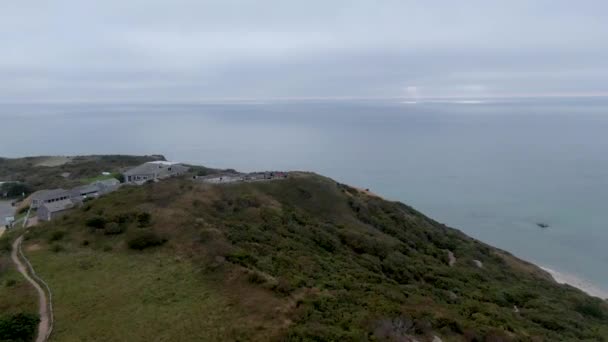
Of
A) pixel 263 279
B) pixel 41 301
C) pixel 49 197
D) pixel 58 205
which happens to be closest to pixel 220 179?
pixel 58 205

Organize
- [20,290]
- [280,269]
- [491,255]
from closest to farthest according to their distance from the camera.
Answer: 1. [20,290]
2. [280,269]
3. [491,255]

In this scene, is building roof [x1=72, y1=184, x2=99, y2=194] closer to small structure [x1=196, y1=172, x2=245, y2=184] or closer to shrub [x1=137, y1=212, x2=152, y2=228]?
small structure [x1=196, y1=172, x2=245, y2=184]

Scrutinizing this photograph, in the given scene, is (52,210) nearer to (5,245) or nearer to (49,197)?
(49,197)

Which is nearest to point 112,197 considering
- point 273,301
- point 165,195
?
point 165,195

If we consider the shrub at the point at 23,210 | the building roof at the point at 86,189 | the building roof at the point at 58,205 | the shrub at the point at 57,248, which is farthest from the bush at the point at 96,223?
the shrub at the point at 23,210

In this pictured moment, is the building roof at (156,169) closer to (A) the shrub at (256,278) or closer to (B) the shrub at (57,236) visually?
(B) the shrub at (57,236)

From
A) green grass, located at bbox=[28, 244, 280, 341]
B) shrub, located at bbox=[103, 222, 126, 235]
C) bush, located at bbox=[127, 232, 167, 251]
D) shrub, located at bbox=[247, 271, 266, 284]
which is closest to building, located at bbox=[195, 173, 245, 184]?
shrub, located at bbox=[103, 222, 126, 235]

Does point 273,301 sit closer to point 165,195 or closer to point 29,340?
point 29,340

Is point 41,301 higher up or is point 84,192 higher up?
point 41,301
